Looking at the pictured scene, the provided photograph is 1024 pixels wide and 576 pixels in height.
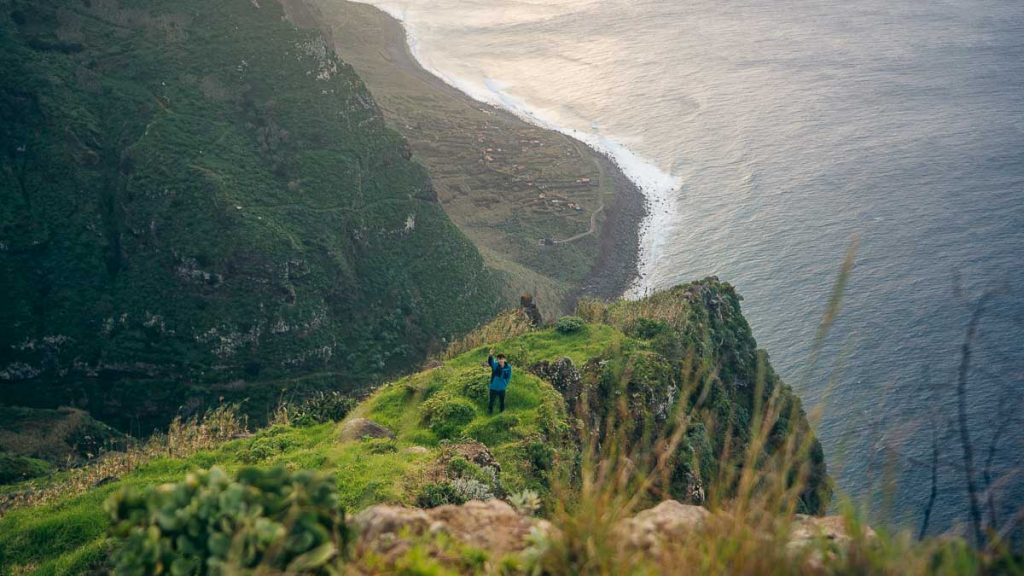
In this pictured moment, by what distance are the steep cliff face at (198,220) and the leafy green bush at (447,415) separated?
29.9 meters

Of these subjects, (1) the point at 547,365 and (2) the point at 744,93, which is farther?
(2) the point at 744,93

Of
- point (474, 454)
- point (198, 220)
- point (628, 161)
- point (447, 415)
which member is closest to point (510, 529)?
point (474, 454)

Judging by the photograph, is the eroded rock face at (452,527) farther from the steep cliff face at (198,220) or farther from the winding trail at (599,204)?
the winding trail at (599,204)

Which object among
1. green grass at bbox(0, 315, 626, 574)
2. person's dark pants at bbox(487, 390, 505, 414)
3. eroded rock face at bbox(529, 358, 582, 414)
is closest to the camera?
green grass at bbox(0, 315, 626, 574)

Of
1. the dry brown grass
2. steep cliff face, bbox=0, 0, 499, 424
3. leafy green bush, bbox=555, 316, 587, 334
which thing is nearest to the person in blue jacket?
the dry brown grass

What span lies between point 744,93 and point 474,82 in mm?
39917

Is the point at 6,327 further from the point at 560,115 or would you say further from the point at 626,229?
the point at 560,115

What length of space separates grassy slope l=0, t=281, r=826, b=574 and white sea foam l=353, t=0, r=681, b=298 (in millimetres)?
41990

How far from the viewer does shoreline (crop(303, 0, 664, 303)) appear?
73.9m

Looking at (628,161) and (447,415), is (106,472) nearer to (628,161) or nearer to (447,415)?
(447,415)

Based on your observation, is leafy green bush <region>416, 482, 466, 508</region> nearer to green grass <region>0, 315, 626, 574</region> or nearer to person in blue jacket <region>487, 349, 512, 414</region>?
green grass <region>0, 315, 626, 574</region>

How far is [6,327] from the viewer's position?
46.0m

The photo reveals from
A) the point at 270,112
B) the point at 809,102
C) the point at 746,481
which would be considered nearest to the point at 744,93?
the point at 809,102

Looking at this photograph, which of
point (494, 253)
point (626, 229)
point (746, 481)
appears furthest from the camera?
point (626, 229)
